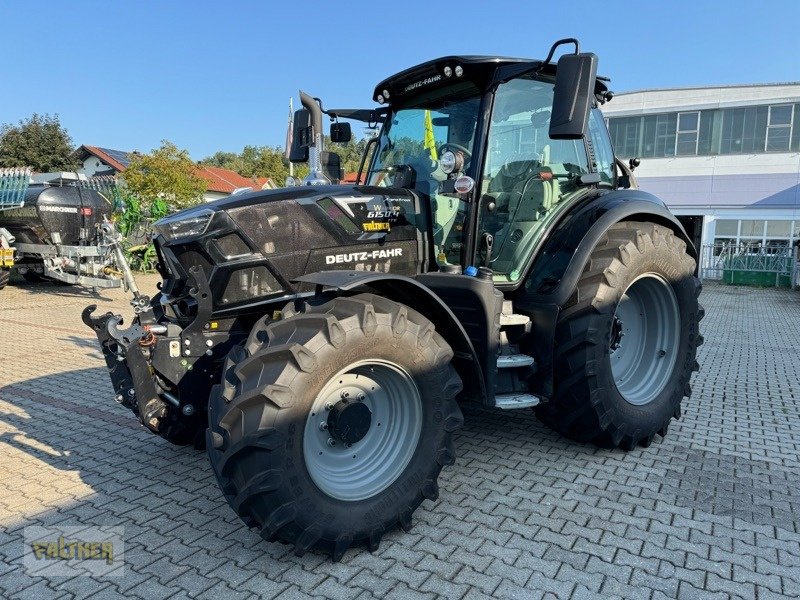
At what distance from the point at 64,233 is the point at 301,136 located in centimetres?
991

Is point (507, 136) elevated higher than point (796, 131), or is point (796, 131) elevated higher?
point (796, 131)

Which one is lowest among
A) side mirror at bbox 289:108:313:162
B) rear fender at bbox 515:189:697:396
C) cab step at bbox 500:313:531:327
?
cab step at bbox 500:313:531:327

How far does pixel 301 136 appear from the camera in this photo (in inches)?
167

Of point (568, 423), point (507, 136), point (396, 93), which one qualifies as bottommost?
point (568, 423)

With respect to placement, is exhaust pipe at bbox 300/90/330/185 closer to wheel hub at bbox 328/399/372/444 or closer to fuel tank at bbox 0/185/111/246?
wheel hub at bbox 328/399/372/444

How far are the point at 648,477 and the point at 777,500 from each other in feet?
2.32

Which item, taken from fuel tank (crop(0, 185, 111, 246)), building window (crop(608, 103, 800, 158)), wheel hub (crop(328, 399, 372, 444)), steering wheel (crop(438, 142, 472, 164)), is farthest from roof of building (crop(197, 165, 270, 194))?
wheel hub (crop(328, 399, 372, 444))

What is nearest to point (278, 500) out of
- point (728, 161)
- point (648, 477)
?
point (648, 477)

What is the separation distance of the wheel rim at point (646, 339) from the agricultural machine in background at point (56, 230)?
9.69 m

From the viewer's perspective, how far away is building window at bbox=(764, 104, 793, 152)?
69.4ft

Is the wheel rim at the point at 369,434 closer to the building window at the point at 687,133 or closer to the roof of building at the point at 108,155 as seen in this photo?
the building window at the point at 687,133

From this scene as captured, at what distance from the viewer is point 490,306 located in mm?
3471

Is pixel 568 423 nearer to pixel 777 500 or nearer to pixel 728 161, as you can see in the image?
pixel 777 500

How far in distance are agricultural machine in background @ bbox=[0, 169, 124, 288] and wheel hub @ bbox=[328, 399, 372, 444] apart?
963 cm
